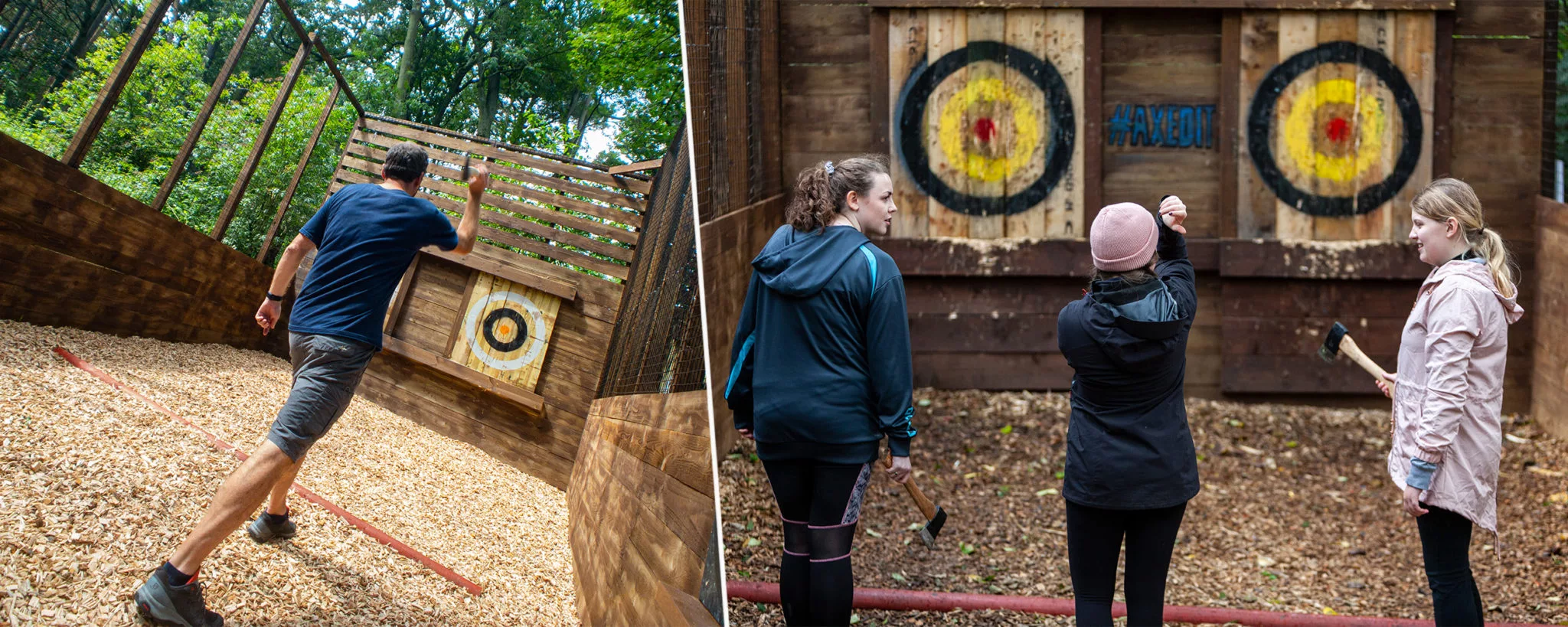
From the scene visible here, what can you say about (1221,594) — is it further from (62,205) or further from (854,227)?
(62,205)

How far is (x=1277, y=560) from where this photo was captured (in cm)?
514

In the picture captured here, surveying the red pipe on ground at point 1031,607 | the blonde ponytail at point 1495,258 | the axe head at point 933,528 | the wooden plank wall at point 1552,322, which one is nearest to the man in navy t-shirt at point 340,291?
the axe head at point 933,528

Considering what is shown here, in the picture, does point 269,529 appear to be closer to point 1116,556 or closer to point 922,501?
point 922,501

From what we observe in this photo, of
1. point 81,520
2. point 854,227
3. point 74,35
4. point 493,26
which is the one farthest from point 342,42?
point 854,227

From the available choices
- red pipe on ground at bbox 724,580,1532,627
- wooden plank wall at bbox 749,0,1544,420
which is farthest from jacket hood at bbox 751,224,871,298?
wooden plank wall at bbox 749,0,1544,420

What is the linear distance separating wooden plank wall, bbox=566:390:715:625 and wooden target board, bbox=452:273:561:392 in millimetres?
134

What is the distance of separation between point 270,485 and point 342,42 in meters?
0.59

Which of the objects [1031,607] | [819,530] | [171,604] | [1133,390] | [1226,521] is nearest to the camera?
[171,604]

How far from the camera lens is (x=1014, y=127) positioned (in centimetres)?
687

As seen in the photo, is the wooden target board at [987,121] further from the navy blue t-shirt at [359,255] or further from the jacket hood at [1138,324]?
the navy blue t-shirt at [359,255]

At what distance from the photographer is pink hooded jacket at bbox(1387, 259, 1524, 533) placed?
2.79m

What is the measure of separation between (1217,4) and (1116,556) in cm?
481

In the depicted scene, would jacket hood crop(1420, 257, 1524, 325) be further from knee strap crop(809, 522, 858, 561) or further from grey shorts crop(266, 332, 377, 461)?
grey shorts crop(266, 332, 377, 461)

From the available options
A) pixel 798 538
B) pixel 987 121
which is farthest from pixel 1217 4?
pixel 798 538
